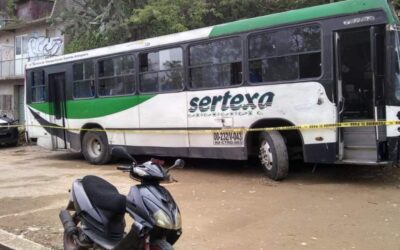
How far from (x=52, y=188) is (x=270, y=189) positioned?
4065mm

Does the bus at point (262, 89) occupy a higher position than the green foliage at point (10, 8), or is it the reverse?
the green foliage at point (10, 8)

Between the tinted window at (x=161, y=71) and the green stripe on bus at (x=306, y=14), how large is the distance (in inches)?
46.2

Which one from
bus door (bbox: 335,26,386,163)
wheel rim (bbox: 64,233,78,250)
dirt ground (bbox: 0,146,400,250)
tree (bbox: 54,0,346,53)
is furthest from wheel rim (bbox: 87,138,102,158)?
wheel rim (bbox: 64,233,78,250)

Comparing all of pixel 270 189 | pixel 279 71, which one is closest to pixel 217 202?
pixel 270 189

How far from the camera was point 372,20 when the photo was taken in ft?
27.6

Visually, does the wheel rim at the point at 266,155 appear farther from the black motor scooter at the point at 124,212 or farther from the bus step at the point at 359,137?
the black motor scooter at the point at 124,212

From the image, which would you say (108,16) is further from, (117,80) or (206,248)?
(206,248)

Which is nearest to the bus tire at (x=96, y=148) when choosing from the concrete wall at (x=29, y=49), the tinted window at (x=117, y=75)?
the tinted window at (x=117, y=75)

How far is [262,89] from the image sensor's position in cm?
970

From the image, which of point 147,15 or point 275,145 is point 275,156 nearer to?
point 275,145

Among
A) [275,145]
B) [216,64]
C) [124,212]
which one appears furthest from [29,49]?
[124,212]

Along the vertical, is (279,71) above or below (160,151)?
above

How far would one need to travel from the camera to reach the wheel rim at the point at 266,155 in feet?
31.4

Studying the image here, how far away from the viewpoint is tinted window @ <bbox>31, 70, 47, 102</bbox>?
49.4 feet
